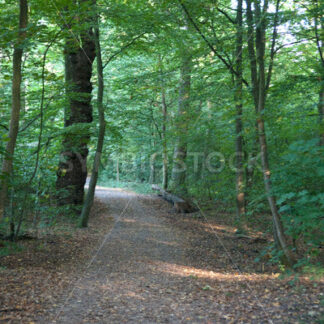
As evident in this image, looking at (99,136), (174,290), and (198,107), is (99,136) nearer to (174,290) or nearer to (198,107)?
(198,107)

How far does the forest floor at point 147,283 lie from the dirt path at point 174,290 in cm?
1

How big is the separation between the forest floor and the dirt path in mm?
14

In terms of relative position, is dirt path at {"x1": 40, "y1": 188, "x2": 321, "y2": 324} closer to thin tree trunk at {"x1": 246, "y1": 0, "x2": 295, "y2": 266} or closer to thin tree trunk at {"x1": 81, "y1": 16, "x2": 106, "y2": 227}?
thin tree trunk at {"x1": 246, "y1": 0, "x2": 295, "y2": 266}

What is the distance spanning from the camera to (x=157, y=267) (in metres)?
6.99

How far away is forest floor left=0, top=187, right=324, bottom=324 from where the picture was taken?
434 centimetres

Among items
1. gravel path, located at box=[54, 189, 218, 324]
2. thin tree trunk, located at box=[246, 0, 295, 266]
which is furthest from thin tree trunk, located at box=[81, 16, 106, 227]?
thin tree trunk, located at box=[246, 0, 295, 266]

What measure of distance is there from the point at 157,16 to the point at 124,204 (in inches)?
373

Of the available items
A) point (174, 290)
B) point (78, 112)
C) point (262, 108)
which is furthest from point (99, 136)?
point (174, 290)

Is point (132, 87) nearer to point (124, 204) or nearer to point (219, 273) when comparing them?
point (124, 204)

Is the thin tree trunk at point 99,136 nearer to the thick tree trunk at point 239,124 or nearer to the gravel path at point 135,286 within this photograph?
the gravel path at point 135,286

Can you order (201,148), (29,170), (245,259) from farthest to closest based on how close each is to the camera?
(201,148) → (245,259) → (29,170)

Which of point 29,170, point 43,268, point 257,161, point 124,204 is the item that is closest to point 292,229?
point 257,161

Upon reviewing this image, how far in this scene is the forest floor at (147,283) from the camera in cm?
434

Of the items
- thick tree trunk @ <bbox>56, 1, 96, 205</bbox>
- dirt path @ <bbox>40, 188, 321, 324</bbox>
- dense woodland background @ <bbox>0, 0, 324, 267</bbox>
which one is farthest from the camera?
thick tree trunk @ <bbox>56, 1, 96, 205</bbox>
